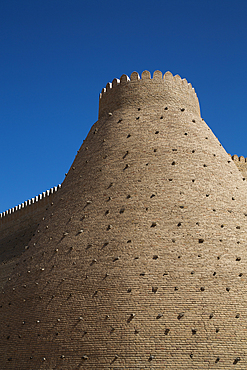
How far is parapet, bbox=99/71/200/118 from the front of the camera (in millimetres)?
13984

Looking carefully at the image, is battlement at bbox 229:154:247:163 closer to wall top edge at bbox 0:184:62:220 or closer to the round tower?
the round tower

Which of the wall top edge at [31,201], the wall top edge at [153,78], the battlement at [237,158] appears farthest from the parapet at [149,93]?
the wall top edge at [31,201]

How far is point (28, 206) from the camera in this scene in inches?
818

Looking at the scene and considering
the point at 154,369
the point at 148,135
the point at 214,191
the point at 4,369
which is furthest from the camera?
the point at 148,135

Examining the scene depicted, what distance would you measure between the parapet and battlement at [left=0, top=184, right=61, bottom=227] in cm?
581

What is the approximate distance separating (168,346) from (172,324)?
47 cm

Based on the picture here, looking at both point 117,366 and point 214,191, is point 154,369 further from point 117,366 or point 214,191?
point 214,191

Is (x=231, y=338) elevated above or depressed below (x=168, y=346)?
above

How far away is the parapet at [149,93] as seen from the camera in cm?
1398

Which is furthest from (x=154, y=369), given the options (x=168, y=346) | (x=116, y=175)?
(x=116, y=175)

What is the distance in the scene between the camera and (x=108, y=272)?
10.6m

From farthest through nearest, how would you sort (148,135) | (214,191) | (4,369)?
(148,135), (214,191), (4,369)

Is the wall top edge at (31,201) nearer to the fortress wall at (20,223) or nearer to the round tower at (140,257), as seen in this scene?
the fortress wall at (20,223)

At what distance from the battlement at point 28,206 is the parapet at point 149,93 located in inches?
229
